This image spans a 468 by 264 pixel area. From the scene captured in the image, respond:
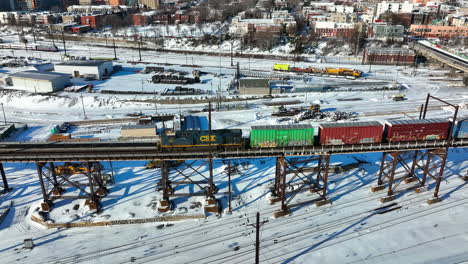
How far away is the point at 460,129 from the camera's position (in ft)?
119

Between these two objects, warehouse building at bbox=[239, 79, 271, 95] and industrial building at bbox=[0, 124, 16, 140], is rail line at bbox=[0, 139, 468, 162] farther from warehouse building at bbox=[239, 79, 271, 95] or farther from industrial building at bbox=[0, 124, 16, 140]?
warehouse building at bbox=[239, 79, 271, 95]

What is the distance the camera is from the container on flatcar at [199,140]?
33375mm

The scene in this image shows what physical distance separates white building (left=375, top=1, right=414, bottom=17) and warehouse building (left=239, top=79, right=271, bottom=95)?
129 meters

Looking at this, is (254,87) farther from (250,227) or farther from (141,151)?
(250,227)

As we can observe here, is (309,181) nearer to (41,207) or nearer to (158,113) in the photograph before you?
(41,207)

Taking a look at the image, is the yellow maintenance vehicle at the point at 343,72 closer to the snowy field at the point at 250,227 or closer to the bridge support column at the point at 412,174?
the snowy field at the point at 250,227

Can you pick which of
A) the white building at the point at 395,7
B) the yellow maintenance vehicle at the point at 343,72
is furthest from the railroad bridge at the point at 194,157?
the white building at the point at 395,7

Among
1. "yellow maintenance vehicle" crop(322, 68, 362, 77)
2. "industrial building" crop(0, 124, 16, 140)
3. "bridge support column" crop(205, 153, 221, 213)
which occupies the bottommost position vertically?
"bridge support column" crop(205, 153, 221, 213)

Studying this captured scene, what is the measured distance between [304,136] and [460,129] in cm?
1848

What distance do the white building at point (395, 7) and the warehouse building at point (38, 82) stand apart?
158012mm

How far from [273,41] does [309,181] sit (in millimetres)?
89089

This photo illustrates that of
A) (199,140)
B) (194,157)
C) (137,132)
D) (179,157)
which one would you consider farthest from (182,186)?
(137,132)

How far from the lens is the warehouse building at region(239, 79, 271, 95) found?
70.9 meters

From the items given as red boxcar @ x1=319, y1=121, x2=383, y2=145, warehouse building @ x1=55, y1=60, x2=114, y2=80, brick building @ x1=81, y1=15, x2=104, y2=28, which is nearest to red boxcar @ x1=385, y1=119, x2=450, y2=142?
red boxcar @ x1=319, y1=121, x2=383, y2=145
